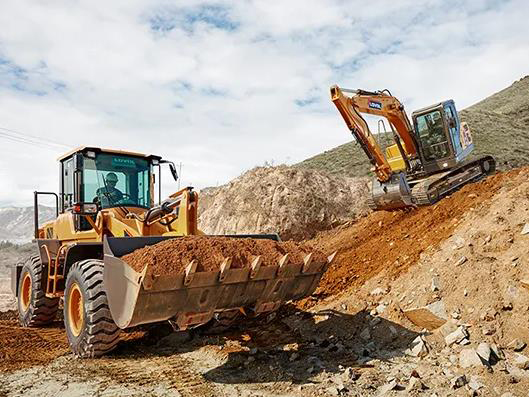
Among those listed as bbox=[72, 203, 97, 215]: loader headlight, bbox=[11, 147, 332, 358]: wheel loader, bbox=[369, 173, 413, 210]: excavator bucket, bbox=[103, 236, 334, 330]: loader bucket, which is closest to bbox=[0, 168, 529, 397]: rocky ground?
bbox=[11, 147, 332, 358]: wheel loader

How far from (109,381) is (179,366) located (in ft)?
2.88

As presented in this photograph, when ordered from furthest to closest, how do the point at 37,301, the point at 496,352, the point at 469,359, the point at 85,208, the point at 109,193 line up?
1. the point at 37,301
2. the point at 109,193
3. the point at 85,208
4. the point at 496,352
5. the point at 469,359

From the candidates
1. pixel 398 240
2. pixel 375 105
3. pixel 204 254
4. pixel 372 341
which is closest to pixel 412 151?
pixel 375 105

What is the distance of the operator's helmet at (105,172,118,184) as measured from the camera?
26.1 ft

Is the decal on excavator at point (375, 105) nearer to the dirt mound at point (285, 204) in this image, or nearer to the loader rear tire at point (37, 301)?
the dirt mound at point (285, 204)

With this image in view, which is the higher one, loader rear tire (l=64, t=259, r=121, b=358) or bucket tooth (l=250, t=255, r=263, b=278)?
bucket tooth (l=250, t=255, r=263, b=278)

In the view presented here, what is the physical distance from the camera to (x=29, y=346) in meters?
6.87

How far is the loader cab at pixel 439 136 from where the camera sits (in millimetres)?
13398

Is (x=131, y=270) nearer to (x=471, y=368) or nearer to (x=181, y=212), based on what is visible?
(x=181, y=212)

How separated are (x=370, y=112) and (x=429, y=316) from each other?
7689mm

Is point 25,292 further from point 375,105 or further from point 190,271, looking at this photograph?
point 375,105

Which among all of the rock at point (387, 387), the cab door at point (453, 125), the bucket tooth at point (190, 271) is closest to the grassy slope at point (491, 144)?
the cab door at point (453, 125)

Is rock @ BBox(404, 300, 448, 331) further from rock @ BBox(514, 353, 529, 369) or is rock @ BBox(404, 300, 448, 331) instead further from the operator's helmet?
the operator's helmet

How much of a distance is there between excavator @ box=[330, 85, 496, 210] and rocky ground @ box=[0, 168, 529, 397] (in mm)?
3434
